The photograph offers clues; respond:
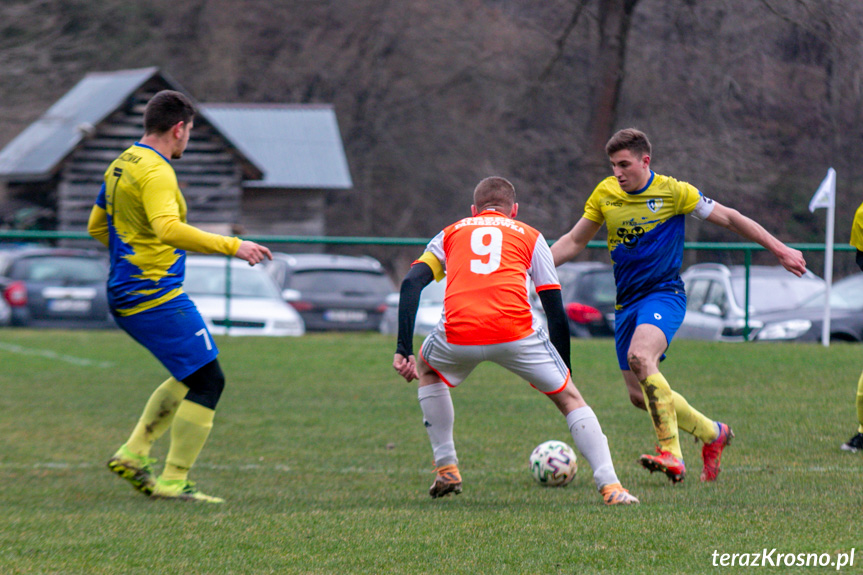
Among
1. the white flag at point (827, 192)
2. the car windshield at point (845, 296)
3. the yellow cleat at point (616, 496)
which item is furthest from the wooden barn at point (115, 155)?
the yellow cleat at point (616, 496)

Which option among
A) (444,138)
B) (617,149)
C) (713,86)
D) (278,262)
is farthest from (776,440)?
(444,138)

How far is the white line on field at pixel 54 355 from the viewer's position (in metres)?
13.7

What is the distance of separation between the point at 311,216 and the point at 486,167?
7153 mm

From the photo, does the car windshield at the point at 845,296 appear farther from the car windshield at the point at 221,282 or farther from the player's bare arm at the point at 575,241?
the player's bare arm at the point at 575,241

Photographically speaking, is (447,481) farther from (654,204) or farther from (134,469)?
(654,204)

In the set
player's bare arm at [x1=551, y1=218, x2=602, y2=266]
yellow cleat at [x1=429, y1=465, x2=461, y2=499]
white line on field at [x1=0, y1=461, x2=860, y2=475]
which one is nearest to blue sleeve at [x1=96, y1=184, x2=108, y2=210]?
white line on field at [x1=0, y1=461, x2=860, y2=475]

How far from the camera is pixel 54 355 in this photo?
1462 centimetres

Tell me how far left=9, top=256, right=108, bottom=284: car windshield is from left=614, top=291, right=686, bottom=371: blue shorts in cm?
1260

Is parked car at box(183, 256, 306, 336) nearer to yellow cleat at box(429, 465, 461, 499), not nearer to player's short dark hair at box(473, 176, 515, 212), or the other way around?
yellow cleat at box(429, 465, 461, 499)

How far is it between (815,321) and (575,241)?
372 inches

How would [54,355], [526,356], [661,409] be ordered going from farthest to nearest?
[54,355], [661,409], [526,356]

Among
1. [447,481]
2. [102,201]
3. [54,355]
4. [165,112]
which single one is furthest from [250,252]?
[54,355]

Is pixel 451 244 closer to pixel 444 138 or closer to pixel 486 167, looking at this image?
pixel 486 167

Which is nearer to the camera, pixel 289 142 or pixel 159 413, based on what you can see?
pixel 159 413
